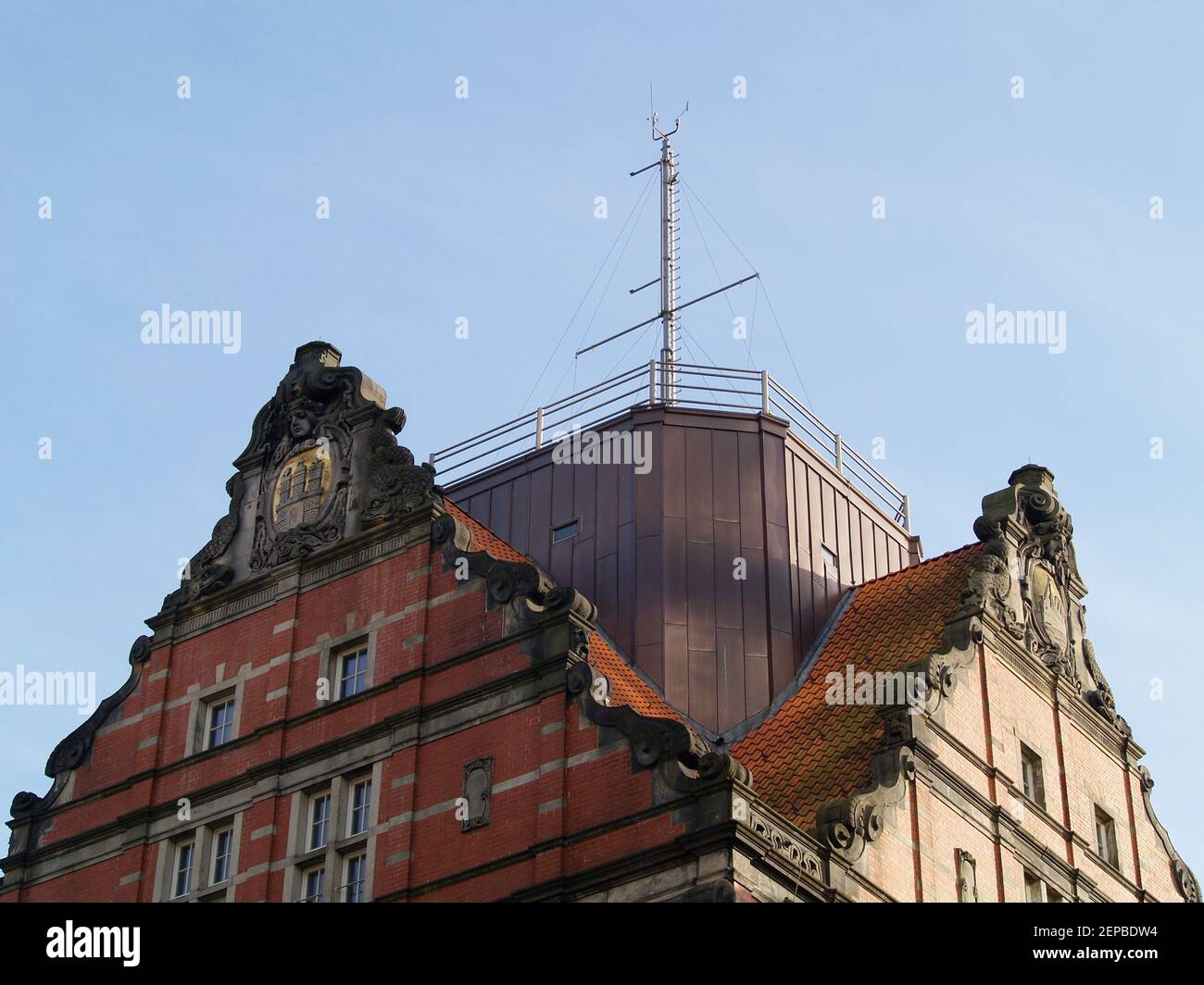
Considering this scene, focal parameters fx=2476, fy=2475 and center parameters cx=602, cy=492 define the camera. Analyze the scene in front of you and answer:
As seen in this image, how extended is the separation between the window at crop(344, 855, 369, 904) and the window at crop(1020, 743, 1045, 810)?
10.6m

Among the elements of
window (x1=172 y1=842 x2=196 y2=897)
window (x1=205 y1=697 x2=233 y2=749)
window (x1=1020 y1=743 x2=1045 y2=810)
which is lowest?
window (x1=172 y1=842 x2=196 y2=897)

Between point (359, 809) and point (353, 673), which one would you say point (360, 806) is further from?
point (353, 673)

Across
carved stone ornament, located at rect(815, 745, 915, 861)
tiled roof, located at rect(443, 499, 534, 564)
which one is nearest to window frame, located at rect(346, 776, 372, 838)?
tiled roof, located at rect(443, 499, 534, 564)

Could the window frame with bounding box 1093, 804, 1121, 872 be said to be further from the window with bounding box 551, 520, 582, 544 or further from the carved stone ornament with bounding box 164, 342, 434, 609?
the carved stone ornament with bounding box 164, 342, 434, 609

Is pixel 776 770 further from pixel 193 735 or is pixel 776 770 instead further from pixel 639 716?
pixel 193 735

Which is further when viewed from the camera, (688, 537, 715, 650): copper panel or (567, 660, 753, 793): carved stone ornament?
(688, 537, 715, 650): copper panel

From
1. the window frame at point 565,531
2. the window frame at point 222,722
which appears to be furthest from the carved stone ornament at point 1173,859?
the window frame at point 222,722

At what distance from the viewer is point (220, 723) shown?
39.2m

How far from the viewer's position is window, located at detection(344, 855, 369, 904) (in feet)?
116

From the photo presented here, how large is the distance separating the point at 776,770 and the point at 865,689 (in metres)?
2.24

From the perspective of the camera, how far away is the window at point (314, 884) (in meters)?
36.0

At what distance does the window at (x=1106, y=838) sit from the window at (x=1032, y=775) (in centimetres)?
176
